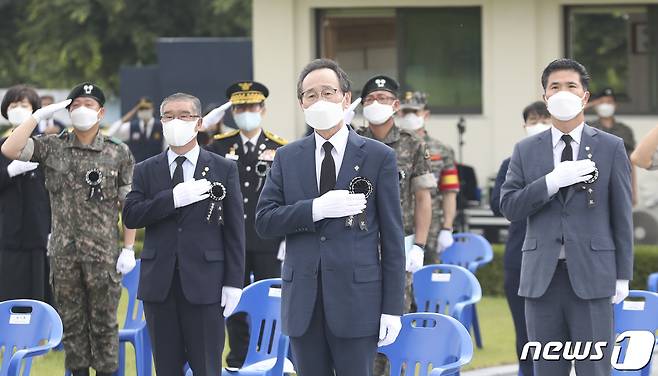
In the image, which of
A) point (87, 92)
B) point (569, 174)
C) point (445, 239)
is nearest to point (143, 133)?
point (445, 239)

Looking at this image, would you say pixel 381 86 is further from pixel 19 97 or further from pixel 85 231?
pixel 19 97

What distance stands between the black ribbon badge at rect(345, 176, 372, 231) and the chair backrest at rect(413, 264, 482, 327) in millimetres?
2894

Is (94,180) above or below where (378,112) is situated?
below

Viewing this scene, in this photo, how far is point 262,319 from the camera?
8.45 m

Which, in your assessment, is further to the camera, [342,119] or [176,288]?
[176,288]

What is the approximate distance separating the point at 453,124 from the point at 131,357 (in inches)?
284

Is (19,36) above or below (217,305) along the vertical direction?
above

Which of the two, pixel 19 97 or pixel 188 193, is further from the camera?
pixel 19 97

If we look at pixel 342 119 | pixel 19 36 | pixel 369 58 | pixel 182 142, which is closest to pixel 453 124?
pixel 369 58

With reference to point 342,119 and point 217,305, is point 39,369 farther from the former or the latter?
point 342,119

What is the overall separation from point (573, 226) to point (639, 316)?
1.00m

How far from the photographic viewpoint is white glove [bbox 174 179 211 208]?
7.95 meters

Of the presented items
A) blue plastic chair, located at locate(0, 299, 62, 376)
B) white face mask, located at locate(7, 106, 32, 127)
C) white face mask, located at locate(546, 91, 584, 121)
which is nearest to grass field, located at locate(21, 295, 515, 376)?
white face mask, located at locate(7, 106, 32, 127)

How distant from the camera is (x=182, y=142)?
812cm
